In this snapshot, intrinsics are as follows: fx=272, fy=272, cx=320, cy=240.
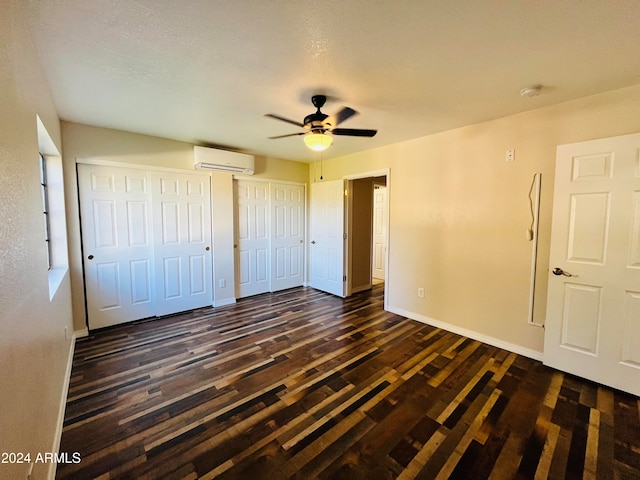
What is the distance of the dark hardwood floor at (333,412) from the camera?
154 centimetres

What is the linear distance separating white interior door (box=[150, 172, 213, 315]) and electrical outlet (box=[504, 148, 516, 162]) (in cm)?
376

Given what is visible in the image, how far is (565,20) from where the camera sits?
1431 mm

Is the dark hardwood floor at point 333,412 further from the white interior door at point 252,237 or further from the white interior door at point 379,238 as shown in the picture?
the white interior door at point 379,238

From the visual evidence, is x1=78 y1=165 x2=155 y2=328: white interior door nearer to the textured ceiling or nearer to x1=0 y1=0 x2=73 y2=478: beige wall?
the textured ceiling

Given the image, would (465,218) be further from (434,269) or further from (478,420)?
(478,420)

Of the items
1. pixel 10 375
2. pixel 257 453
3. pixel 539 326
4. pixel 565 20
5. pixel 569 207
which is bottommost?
pixel 257 453

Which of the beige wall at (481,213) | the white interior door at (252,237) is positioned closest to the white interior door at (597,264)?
the beige wall at (481,213)

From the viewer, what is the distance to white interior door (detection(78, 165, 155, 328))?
3195 millimetres

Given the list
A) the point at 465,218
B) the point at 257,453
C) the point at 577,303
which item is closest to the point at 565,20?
the point at 465,218

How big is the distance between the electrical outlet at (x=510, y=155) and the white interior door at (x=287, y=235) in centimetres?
330

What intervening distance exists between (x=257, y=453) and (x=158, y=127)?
132 inches

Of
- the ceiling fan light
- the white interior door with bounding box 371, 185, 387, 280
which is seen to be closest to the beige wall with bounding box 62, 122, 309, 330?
the ceiling fan light

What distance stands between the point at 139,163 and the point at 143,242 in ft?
3.30

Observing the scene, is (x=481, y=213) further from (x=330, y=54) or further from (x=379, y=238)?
(x=379, y=238)
